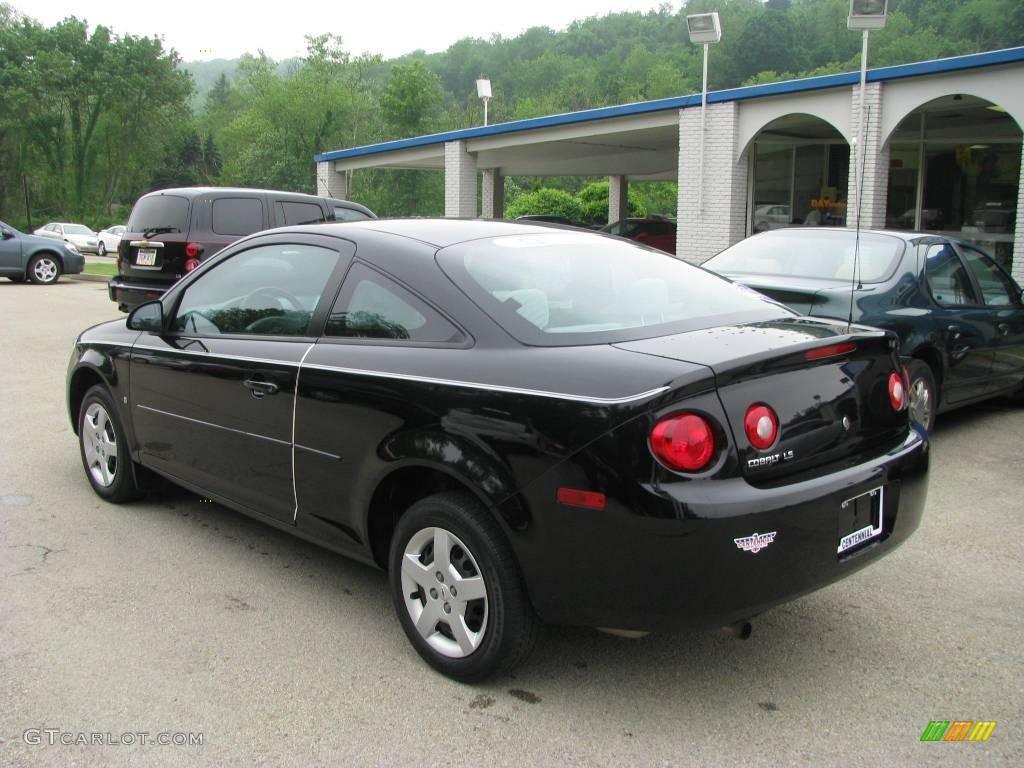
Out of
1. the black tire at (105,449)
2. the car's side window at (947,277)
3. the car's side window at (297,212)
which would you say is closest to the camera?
the black tire at (105,449)

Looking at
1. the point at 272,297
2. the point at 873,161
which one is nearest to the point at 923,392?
the point at 272,297

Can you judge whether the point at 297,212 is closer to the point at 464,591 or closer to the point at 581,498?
the point at 464,591

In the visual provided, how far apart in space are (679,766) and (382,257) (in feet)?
6.99

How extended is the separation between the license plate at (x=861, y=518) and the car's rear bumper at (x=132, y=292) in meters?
9.89

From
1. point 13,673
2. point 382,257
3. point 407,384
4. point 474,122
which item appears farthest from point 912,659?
point 474,122

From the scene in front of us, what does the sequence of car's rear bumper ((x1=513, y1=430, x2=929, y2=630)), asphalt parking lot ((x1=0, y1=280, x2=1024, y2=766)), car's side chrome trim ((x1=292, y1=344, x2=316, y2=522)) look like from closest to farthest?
car's rear bumper ((x1=513, y1=430, x2=929, y2=630))
asphalt parking lot ((x1=0, y1=280, x2=1024, y2=766))
car's side chrome trim ((x1=292, y1=344, x2=316, y2=522))

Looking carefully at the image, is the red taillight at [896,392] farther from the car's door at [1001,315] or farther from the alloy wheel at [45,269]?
the alloy wheel at [45,269]

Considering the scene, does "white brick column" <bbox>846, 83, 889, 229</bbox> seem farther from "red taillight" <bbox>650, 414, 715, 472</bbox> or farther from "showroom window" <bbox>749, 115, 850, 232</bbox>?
"red taillight" <bbox>650, 414, 715, 472</bbox>

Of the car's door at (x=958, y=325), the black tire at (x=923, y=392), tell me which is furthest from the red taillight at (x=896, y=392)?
the car's door at (x=958, y=325)

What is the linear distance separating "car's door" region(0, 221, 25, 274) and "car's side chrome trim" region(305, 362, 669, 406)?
20930 millimetres

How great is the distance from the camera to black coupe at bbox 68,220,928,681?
9.52 feet

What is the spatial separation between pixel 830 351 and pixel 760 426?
1.71ft

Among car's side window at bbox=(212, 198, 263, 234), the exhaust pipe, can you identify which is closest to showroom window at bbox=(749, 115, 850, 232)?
car's side window at bbox=(212, 198, 263, 234)

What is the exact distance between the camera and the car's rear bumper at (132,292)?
11.7 metres
